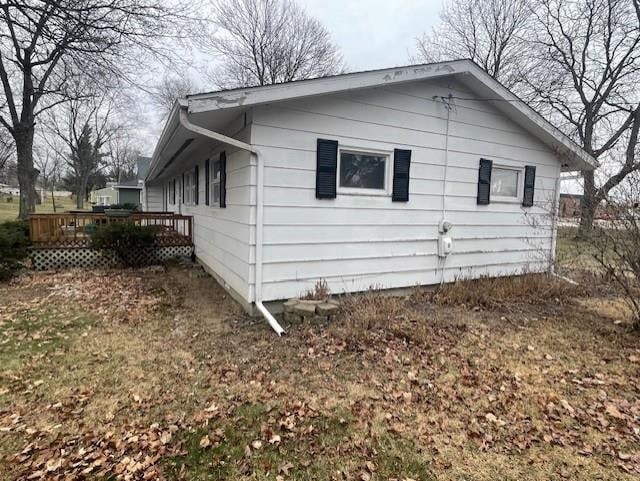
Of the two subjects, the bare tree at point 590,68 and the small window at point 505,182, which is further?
the bare tree at point 590,68

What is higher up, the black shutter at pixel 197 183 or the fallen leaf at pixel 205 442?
the black shutter at pixel 197 183

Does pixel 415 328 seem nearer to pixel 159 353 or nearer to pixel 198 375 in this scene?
pixel 198 375

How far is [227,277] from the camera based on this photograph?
20.3 ft

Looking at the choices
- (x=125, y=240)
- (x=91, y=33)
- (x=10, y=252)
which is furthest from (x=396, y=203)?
(x=91, y=33)

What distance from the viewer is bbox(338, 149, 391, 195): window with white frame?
17.8 feet

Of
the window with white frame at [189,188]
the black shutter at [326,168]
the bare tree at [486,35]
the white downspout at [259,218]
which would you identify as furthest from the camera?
the bare tree at [486,35]

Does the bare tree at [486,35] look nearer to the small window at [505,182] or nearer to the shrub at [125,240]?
the small window at [505,182]

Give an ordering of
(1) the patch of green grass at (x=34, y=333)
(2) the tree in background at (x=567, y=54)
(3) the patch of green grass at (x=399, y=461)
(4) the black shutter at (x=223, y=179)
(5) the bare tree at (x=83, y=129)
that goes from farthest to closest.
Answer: (5) the bare tree at (x=83, y=129)
(2) the tree in background at (x=567, y=54)
(4) the black shutter at (x=223, y=179)
(1) the patch of green grass at (x=34, y=333)
(3) the patch of green grass at (x=399, y=461)

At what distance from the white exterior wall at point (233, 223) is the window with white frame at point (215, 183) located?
12cm

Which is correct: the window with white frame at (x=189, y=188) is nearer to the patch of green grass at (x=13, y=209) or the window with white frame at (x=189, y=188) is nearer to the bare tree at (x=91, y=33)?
the bare tree at (x=91, y=33)

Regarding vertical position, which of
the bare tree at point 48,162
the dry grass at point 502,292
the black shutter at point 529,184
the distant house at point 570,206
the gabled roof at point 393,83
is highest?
the bare tree at point 48,162

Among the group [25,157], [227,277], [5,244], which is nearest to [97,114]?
[25,157]

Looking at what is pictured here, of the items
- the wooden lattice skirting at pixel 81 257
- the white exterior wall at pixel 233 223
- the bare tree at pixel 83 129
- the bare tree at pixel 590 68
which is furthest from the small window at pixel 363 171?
the bare tree at pixel 83 129

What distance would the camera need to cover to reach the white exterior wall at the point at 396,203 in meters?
4.96
